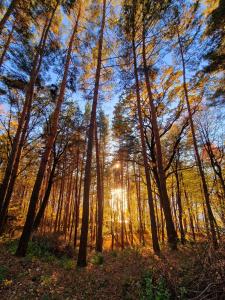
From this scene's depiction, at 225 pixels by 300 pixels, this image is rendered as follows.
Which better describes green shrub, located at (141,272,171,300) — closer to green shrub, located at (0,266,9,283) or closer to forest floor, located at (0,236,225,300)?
forest floor, located at (0,236,225,300)

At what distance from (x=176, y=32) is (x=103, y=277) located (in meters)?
11.9

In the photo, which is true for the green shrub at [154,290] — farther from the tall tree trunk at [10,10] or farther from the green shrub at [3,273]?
the tall tree trunk at [10,10]

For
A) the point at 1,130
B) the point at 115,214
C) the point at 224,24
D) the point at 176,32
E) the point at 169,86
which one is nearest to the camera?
the point at 224,24

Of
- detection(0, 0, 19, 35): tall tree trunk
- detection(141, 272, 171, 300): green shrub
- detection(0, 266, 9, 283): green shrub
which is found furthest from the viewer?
detection(0, 0, 19, 35): tall tree trunk

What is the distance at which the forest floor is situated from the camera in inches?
131

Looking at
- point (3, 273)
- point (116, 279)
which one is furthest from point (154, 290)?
point (3, 273)

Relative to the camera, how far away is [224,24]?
7.99 meters

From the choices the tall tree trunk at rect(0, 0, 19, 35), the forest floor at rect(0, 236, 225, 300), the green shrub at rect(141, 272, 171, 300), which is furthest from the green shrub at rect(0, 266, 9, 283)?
the tall tree trunk at rect(0, 0, 19, 35)

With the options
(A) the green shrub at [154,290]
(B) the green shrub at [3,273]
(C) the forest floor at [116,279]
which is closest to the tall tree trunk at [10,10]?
(B) the green shrub at [3,273]

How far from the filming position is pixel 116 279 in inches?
205

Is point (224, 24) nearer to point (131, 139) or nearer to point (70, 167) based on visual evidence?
point (131, 139)

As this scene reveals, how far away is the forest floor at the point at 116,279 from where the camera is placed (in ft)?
10.9

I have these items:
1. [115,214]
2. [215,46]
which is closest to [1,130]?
[215,46]

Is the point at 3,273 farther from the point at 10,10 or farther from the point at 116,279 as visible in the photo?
the point at 10,10
